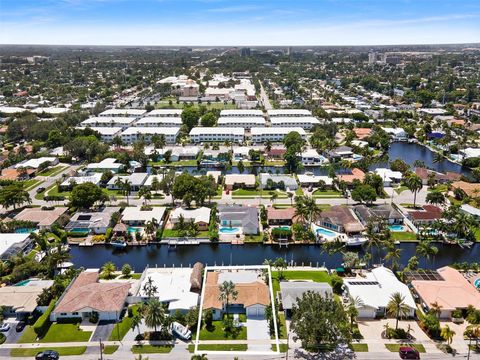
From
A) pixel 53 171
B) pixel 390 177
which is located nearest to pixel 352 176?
pixel 390 177

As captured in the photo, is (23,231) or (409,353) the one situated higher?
(23,231)

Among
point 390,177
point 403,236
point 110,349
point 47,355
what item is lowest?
point 110,349

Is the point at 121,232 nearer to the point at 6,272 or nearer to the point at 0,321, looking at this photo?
the point at 6,272

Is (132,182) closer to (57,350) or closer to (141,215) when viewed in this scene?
(141,215)

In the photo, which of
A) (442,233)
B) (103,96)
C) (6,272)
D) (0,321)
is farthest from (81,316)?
(103,96)

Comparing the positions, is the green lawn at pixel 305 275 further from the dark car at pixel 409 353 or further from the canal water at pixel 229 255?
the dark car at pixel 409 353

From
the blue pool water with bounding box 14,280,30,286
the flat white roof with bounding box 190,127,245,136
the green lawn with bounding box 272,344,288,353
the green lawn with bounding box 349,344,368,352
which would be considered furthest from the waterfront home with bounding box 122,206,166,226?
the flat white roof with bounding box 190,127,245,136

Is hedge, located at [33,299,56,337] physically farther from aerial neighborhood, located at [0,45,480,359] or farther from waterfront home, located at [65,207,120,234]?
waterfront home, located at [65,207,120,234]
